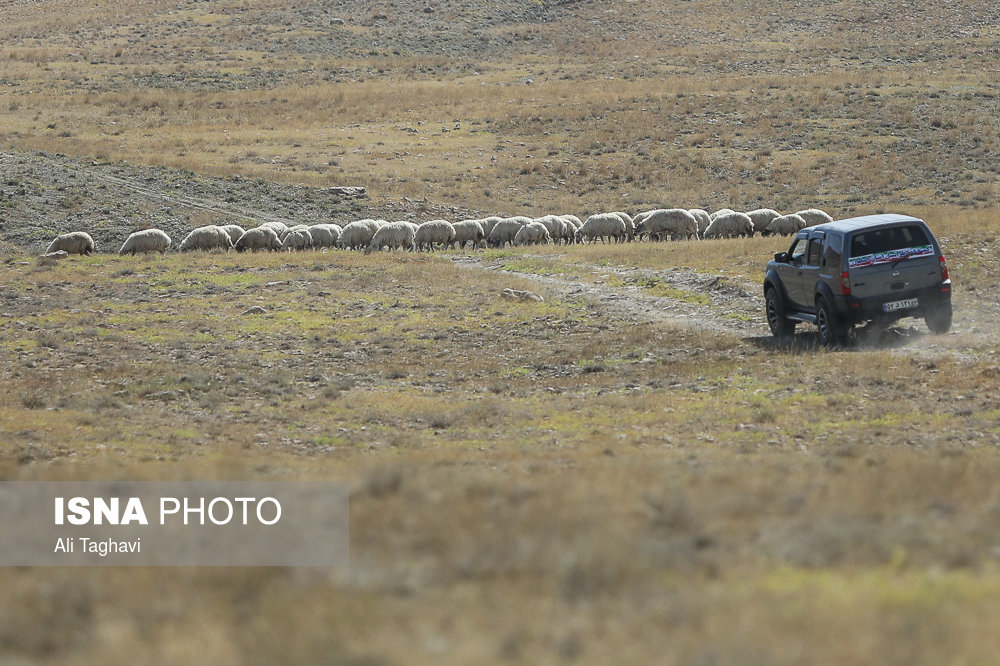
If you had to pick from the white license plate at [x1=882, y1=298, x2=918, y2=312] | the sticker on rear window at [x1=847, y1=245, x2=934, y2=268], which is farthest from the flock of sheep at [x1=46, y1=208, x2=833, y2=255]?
the white license plate at [x1=882, y1=298, x2=918, y2=312]

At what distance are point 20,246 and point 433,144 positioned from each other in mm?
29097

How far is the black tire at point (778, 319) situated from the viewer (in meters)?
21.3

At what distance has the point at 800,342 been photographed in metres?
20.5

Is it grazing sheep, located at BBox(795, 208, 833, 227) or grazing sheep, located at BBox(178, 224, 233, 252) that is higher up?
grazing sheep, located at BBox(795, 208, 833, 227)

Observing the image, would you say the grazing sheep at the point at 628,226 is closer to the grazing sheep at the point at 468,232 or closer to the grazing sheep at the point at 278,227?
the grazing sheep at the point at 468,232

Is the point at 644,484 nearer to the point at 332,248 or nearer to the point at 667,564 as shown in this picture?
the point at 667,564

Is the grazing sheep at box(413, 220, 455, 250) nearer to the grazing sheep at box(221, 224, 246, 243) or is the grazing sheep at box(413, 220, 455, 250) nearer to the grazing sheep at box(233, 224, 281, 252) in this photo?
the grazing sheep at box(233, 224, 281, 252)

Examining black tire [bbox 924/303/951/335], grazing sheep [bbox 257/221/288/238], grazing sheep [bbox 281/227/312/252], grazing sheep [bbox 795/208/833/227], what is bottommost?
grazing sheep [bbox 281/227/312/252]

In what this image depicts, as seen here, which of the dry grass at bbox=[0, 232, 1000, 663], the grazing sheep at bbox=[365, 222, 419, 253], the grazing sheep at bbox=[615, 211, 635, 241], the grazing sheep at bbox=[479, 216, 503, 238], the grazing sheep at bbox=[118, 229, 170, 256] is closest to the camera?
the dry grass at bbox=[0, 232, 1000, 663]

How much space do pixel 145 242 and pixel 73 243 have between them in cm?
254

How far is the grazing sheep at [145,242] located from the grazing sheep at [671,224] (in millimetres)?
18466

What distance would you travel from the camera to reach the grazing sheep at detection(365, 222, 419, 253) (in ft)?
146

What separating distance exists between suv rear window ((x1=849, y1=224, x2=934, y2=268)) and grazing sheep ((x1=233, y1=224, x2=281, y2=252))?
28910 millimetres

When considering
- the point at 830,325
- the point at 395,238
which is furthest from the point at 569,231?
the point at 830,325
